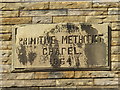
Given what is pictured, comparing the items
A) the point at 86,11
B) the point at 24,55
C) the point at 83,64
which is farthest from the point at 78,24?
the point at 24,55

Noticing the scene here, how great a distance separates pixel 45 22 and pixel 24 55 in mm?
521

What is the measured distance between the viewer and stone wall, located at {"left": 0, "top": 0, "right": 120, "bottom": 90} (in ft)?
13.1

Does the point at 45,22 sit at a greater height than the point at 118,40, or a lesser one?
greater

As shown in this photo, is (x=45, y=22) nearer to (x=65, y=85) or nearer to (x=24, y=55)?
(x=24, y=55)

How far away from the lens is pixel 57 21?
13.4 feet

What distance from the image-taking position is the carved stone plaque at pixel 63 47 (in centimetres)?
397

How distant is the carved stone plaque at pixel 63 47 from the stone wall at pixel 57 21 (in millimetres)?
99

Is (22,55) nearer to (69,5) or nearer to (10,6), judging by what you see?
(10,6)

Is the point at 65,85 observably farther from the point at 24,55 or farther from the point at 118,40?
the point at 118,40

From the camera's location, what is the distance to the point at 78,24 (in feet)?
13.2

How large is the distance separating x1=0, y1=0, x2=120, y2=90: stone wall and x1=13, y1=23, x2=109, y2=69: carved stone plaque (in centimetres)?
10

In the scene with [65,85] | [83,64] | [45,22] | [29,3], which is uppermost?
[29,3]

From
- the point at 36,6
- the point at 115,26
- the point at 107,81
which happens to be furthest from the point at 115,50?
the point at 36,6

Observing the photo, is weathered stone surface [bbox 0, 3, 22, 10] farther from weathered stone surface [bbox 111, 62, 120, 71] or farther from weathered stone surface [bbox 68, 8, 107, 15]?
weathered stone surface [bbox 111, 62, 120, 71]
